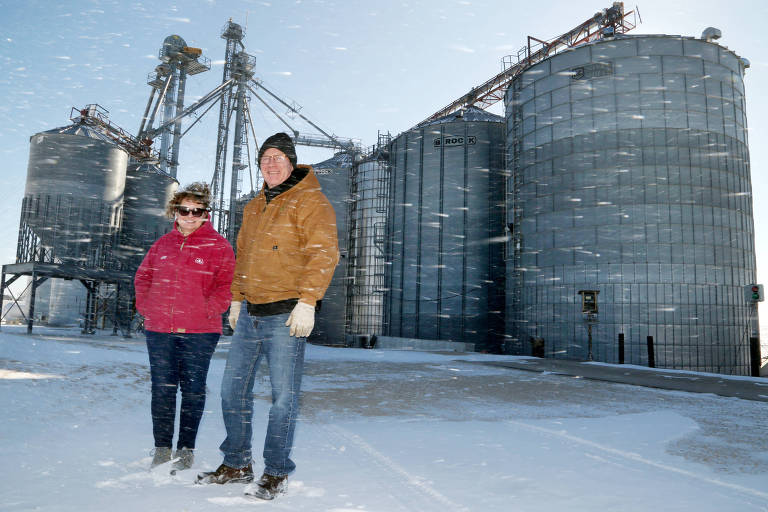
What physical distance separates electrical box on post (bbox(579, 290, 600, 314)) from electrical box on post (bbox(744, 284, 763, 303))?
460cm

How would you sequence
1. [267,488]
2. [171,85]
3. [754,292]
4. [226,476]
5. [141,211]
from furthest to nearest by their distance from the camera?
[171,85], [141,211], [754,292], [226,476], [267,488]

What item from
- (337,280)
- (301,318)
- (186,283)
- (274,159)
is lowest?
(301,318)

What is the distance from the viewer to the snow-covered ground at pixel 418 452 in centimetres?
242

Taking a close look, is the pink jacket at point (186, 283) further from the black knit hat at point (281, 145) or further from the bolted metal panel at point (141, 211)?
the bolted metal panel at point (141, 211)

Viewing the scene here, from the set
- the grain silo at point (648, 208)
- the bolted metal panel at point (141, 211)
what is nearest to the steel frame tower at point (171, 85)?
the bolted metal panel at point (141, 211)

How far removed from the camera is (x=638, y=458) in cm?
336

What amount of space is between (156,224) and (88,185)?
14.6ft

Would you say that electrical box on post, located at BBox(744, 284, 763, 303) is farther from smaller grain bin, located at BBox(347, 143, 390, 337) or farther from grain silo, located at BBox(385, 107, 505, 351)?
smaller grain bin, located at BBox(347, 143, 390, 337)

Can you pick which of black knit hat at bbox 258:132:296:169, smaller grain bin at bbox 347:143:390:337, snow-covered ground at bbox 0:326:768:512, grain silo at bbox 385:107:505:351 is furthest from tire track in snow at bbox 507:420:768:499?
smaller grain bin at bbox 347:143:390:337

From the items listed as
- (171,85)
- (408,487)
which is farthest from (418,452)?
(171,85)

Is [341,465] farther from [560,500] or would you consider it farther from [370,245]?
[370,245]

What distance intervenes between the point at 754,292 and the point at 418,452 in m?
16.9

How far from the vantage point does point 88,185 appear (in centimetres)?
2116

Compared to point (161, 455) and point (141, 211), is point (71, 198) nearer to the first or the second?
point (141, 211)
